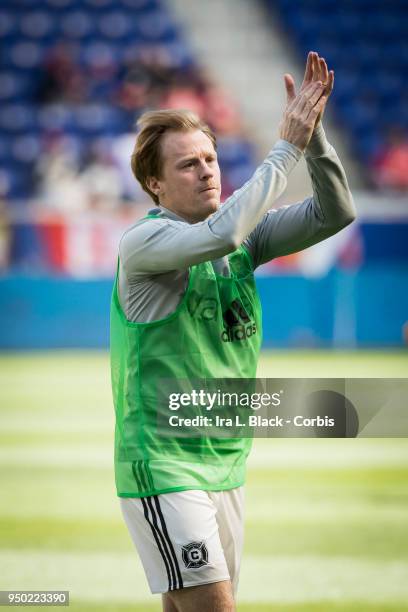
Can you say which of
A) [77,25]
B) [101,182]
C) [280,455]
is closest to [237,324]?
[280,455]

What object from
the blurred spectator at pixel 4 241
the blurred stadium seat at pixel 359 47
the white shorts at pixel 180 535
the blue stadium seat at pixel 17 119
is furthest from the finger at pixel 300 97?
the blurred stadium seat at pixel 359 47

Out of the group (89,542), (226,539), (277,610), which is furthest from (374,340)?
(226,539)

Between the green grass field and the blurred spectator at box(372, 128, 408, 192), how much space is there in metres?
10.8

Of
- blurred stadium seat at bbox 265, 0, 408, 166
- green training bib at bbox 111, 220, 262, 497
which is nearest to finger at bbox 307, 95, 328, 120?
green training bib at bbox 111, 220, 262, 497

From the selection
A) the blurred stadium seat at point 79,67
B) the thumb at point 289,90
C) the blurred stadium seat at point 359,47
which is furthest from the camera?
the blurred stadium seat at point 359,47

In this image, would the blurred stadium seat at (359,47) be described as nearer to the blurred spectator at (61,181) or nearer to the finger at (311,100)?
the blurred spectator at (61,181)

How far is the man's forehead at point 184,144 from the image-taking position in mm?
3488

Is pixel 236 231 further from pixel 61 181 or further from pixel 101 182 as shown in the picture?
pixel 61 181

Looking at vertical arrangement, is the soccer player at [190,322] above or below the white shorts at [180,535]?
above

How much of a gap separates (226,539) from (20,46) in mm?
23187

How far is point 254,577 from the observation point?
5527mm

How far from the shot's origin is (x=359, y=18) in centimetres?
2700

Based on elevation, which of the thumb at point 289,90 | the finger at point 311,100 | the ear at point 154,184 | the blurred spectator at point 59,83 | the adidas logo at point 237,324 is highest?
the blurred spectator at point 59,83

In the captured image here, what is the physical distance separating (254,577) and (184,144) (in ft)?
9.19
